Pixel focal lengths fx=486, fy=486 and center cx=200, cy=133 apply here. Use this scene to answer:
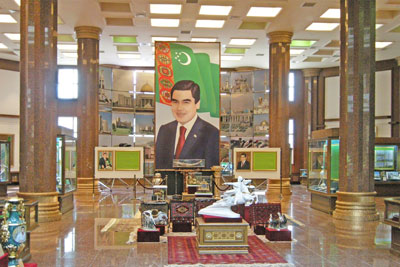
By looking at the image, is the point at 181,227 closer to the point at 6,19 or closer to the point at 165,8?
the point at 165,8

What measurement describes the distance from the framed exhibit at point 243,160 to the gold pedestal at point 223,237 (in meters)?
9.63

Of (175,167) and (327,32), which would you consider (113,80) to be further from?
(327,32)

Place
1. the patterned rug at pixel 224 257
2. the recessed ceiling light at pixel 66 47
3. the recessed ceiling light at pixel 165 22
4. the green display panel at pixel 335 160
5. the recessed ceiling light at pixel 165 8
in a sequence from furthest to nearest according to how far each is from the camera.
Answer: the recessed ceiling light at pixel 66 47
the recessed ceiling light at pixel 165 22
the recessed ceiling light at pixel 165 8
the green display panel at pixel 335 160
the patterned rug at pixel 224 257

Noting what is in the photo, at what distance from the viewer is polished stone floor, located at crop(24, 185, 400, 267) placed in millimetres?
7618

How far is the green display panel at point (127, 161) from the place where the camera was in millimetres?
17719

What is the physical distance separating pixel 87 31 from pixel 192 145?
6283 millimetres

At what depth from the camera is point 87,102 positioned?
2025 cm

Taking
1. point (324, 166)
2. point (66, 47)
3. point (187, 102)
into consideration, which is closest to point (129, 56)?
point (66, 47)

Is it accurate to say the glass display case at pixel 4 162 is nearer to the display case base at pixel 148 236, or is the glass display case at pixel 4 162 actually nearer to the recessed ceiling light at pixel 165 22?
the recessed ceiling light at pixel 165 22

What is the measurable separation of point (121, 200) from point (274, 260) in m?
10.9

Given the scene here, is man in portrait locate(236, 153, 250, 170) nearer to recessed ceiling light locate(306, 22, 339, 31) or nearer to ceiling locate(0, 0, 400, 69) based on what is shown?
ceiling locate(0, 0, 400, 69)

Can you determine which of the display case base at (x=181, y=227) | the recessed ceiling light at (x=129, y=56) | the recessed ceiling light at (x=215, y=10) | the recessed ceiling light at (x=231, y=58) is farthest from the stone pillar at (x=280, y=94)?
the display case base at (x=181, y=227)

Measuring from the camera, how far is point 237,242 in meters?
8.02

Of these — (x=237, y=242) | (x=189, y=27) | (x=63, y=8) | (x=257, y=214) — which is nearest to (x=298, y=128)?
(x=189, y=27)
